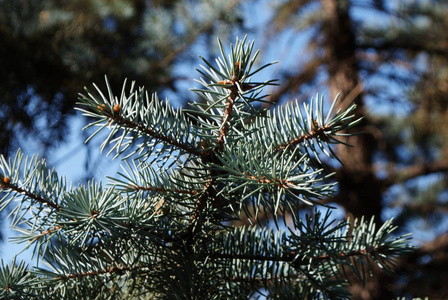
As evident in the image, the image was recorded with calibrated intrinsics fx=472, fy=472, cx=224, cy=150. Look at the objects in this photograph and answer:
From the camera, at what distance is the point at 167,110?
48 cm

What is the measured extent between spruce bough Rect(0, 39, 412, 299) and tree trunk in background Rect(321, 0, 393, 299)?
5.60 ft

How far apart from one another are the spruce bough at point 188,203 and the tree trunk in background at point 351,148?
1708mm

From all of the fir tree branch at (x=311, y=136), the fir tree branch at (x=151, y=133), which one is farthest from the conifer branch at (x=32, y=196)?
the fir tree branch at (x=311, y=136)

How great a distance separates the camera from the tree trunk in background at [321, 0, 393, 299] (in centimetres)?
232

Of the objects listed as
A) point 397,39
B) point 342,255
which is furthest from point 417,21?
point 342,255

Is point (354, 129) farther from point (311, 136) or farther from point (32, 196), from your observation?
point (32, 196)

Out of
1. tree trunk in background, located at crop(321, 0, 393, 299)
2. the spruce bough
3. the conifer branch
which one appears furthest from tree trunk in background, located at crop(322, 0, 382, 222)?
the conifer branch

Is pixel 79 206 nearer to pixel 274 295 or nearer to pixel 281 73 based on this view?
pixel 274 295

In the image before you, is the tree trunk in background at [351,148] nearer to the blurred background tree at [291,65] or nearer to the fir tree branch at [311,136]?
the blurred background tree at [291,65]

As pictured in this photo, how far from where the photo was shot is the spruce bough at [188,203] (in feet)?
1.46

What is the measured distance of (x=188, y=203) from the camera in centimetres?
Answer: 50

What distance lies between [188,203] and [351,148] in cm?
208

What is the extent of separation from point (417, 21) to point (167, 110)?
3.04m

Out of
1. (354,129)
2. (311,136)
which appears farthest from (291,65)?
(311,136)
